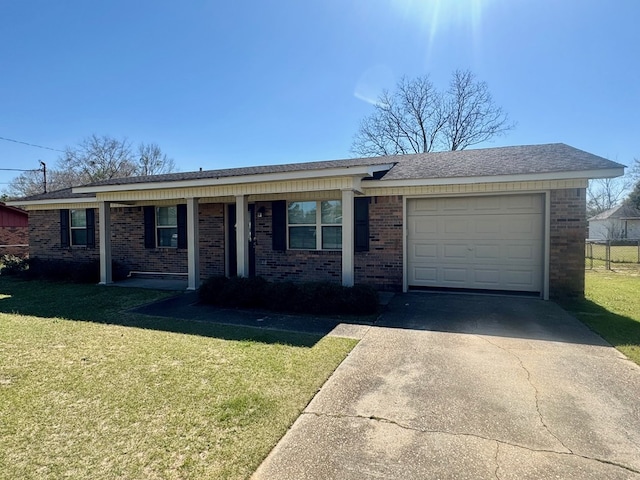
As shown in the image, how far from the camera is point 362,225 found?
8844mm

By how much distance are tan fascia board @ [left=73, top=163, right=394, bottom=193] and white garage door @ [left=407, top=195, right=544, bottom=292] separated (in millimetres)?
1761

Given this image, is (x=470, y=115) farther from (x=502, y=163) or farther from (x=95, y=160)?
(x=95, y=160)

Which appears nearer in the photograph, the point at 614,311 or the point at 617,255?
the point at 614,311

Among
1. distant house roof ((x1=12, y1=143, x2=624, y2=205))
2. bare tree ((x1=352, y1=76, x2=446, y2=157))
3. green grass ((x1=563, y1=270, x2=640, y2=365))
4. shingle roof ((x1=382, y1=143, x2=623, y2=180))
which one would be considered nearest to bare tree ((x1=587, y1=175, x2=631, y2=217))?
bare tree ((x1=352, y1=76, x2=446, y2=157))

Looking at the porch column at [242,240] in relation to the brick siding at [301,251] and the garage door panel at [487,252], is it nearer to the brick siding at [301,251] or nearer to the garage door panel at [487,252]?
the brick siding at [301,251]

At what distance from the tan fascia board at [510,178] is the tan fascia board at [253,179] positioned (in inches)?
24.8

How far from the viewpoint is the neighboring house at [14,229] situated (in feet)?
62.2

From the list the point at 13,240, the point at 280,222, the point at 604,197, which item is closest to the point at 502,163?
the point at 280,222

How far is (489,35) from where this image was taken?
1070 centimetres

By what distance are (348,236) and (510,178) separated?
3566 millimetres

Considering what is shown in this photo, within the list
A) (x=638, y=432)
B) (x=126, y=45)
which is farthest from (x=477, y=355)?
(x=126, y=45)

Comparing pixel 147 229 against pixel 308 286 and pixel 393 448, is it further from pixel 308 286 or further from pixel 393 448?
pixel 393 448

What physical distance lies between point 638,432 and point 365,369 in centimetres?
231

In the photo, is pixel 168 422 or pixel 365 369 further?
pixel 365 369
